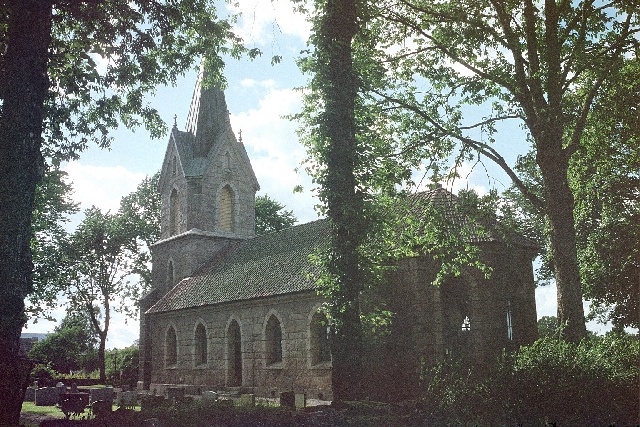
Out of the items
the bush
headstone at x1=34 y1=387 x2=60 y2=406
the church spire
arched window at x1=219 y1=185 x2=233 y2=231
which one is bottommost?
headstone at x1=34 y1=387 x2=60 y2=406

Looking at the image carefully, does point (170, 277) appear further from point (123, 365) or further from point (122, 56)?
point (122, 56)

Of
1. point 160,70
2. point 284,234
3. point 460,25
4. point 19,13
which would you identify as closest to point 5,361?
point 19,13

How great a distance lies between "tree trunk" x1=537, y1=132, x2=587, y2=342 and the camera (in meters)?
16.4

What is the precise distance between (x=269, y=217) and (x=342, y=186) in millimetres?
37090

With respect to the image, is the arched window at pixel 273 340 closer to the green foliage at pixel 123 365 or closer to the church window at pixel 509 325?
the church window at pixel 509 325

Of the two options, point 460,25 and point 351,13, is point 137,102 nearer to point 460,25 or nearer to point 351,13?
point 351,13

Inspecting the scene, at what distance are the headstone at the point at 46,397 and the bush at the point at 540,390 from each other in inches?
764

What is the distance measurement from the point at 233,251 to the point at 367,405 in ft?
75.8

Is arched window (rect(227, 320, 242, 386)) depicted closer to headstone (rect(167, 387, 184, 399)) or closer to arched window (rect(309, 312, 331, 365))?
headstone (rect(167, 387, 184, 399))

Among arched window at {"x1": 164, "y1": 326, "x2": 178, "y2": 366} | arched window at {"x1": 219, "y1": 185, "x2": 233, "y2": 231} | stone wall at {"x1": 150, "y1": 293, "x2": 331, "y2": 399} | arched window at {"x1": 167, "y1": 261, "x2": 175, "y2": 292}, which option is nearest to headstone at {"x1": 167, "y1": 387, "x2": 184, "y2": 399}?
stone wall at {"x1": 150, "y1": 293, "x2": 331, "y2": 399}

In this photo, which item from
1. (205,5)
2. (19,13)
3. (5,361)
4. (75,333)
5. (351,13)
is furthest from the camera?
(75,333)

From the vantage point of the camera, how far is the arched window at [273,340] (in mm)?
27156

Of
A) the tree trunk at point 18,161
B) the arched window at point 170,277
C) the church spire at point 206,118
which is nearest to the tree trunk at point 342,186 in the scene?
the tree trunk at point 18,161

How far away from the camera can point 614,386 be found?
13.8 m
